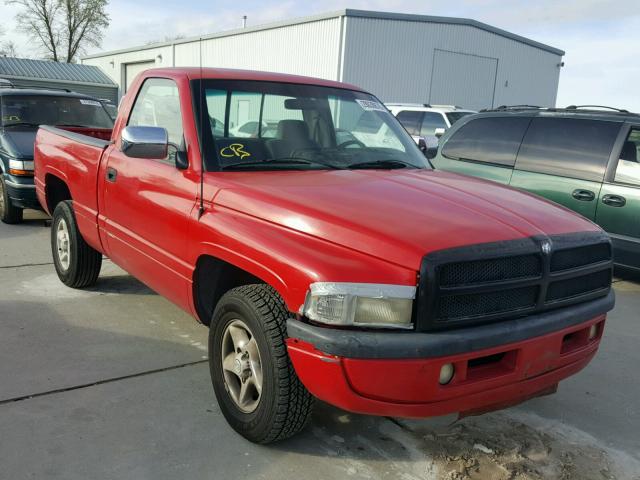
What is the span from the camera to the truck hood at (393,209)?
2.45 metres

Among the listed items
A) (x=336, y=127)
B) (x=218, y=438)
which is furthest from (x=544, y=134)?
(x=218, y=438)

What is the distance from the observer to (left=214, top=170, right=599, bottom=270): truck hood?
2.45m

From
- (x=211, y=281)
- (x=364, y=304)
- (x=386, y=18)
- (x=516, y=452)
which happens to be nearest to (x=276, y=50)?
(x=386, y=18)

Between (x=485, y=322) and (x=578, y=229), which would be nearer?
(x=485, y=322)

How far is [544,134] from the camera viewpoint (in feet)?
21.8

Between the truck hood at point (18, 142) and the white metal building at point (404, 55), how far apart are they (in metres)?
14.9

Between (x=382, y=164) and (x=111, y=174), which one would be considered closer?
(x=382, y=164)

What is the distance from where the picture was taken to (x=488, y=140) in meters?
7.08

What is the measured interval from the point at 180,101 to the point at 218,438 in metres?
1.91

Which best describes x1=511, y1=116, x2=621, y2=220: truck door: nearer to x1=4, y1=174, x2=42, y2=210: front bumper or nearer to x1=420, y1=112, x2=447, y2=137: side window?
x1=4, y1=174, x2=42, y2=210: front bumper

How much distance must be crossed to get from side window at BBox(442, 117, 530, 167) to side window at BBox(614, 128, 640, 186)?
1098mm

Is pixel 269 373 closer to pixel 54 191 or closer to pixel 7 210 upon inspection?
pixel 54 191

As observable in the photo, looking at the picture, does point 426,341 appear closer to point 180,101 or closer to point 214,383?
point 214,383

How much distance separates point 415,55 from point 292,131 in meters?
20.7
